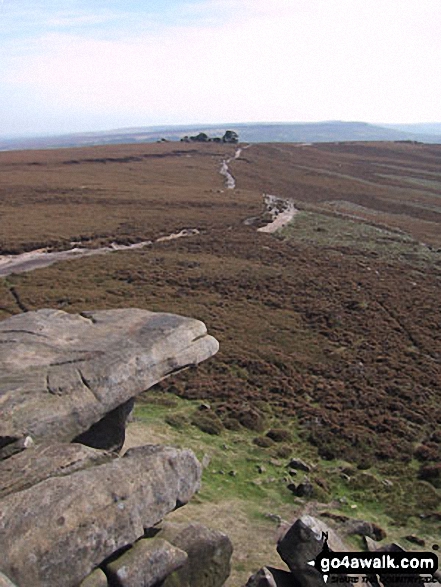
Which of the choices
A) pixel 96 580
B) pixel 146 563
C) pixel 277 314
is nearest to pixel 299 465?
pixel 146 563

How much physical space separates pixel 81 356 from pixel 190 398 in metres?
10.4

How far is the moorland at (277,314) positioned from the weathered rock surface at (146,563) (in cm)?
428

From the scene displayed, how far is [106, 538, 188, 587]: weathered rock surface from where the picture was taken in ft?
41.4

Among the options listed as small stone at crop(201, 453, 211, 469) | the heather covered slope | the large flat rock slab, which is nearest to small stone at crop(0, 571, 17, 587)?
the large flat rock slab

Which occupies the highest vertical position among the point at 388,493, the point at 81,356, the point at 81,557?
the point at 81,356

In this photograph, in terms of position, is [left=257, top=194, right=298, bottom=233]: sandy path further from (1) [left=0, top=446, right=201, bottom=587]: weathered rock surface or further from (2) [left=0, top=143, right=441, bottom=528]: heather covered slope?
(1) [left=0, top=446, right=201, bottom=587]: weathered rock surface

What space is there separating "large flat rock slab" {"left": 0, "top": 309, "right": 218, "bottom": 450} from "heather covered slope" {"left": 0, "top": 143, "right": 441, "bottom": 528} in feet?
23.7

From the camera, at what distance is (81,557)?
1207 centimetres

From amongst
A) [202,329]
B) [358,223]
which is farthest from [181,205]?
[202,329]

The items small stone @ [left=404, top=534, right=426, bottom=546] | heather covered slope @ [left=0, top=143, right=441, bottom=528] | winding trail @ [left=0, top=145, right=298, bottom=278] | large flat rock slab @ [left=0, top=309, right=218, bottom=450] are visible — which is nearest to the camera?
large flat rock slab @ [left=0, top=309, right=218, bottom=450]

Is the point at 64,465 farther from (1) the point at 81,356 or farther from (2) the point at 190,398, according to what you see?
(2) the point at 190,398

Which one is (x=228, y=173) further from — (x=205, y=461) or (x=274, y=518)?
(x=274, y=518)

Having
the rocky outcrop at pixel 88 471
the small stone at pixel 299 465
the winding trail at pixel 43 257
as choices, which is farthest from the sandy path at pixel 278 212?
the rocky outcrop at pixel 88 471

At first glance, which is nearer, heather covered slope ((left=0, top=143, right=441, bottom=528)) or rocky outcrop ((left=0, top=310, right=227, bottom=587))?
rocky outcrop ((left=0, top=310, right=227, bottom=587))
